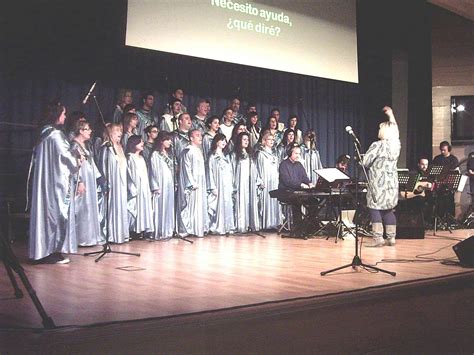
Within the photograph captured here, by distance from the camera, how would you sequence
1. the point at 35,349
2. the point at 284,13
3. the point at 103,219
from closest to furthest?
the point at 35,349 < the point at 103,219 < the point at 284,13

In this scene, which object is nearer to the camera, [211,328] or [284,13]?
[211,328]

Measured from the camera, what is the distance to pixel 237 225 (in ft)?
30.3

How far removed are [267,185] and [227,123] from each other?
1228 mm

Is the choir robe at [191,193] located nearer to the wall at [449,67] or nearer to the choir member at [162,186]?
the choir member at [162,186]

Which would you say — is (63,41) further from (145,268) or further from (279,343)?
(279,343)

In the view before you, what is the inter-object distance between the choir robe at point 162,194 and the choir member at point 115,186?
59 centimetres

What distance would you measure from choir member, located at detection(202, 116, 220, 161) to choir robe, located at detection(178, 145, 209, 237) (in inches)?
11.9

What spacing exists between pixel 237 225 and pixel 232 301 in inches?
214

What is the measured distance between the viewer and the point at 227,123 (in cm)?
930

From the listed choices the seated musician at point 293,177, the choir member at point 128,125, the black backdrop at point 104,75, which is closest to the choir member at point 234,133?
the black backdrop at point 104,75

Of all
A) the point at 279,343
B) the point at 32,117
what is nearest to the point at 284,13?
the point at 32,117

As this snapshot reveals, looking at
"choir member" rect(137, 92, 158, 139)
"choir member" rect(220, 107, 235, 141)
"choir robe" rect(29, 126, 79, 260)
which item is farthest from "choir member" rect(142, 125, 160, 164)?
"choir robe" rect(29, 126, 79, 260)

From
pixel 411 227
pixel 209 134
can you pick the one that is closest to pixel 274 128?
pixel 209 134

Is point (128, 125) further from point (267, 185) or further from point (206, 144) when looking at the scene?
point (267, 185)
